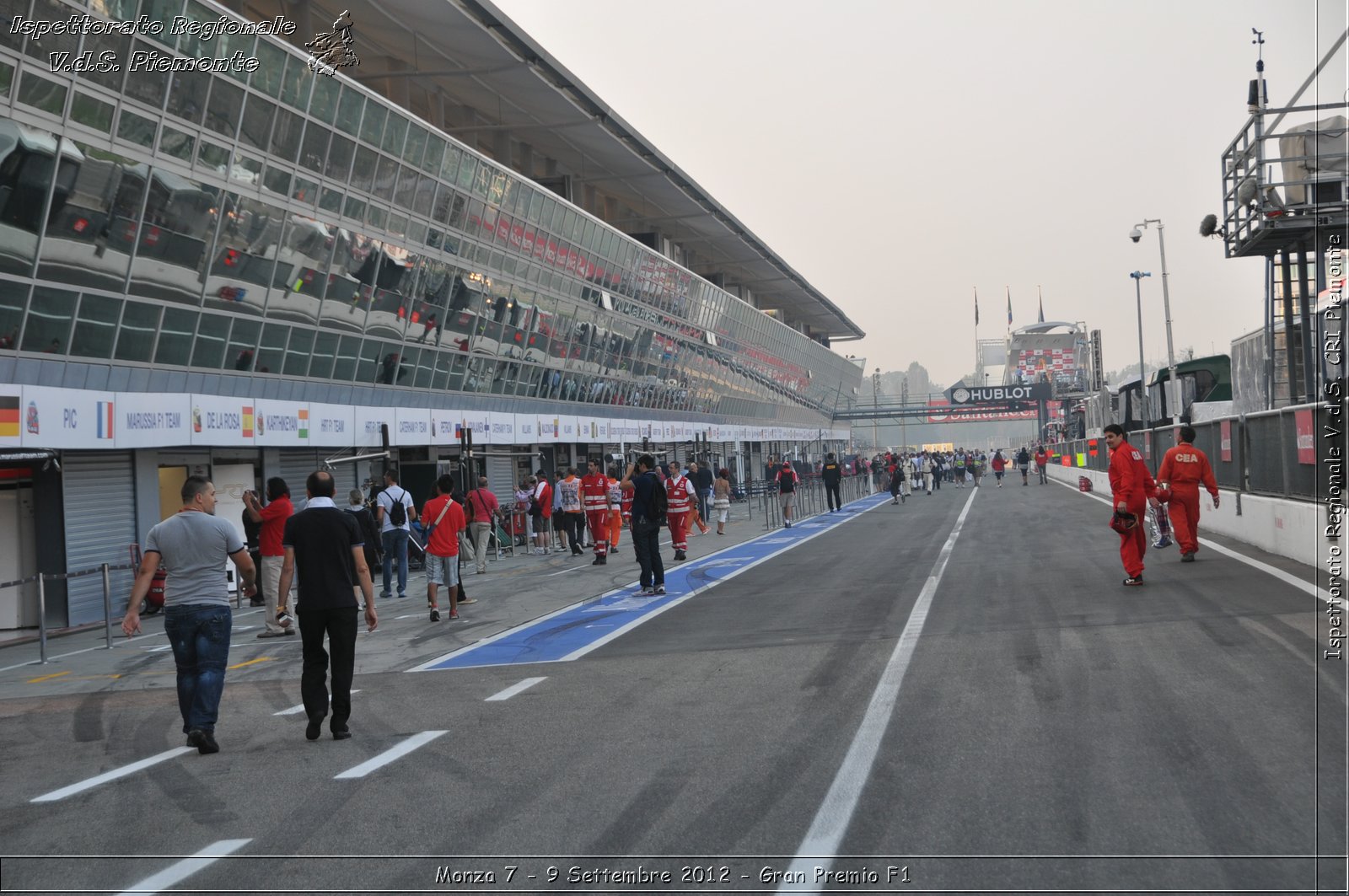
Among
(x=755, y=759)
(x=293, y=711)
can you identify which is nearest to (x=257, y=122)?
(x=293, y=711)

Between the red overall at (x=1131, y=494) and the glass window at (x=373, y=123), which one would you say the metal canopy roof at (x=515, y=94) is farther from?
the red overall at (x=1131, y=494)

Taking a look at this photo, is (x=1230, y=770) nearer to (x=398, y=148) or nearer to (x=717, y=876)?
(x=717, y=876)

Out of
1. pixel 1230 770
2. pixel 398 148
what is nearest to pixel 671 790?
pixel 1230 770

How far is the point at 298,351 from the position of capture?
24.7 meters

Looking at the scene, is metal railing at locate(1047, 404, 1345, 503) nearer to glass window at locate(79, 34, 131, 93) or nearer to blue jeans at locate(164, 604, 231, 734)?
blue jeans at locate(164, 604, 231, 734)

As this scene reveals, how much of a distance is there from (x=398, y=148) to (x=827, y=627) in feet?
62.3

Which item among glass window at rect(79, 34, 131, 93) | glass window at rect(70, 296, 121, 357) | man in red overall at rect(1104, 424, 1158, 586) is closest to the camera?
man in red overall at rect(1104, 424, 1158, 586)

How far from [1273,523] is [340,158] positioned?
18665mm

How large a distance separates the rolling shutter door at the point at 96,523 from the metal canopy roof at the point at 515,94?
11846 millimetres

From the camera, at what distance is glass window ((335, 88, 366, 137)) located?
2347cm

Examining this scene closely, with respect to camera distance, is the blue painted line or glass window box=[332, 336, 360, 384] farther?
glass window box=[332, 336, 360, 384]

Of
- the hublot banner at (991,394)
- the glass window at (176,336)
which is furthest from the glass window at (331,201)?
the hublot banner at (991,394)

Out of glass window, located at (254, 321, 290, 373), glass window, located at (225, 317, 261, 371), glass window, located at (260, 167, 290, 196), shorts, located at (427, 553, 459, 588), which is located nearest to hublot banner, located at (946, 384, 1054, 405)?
glass window, located at (254, 321, 290, 373)

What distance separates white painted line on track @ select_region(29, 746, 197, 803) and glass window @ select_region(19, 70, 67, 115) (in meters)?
12.3
